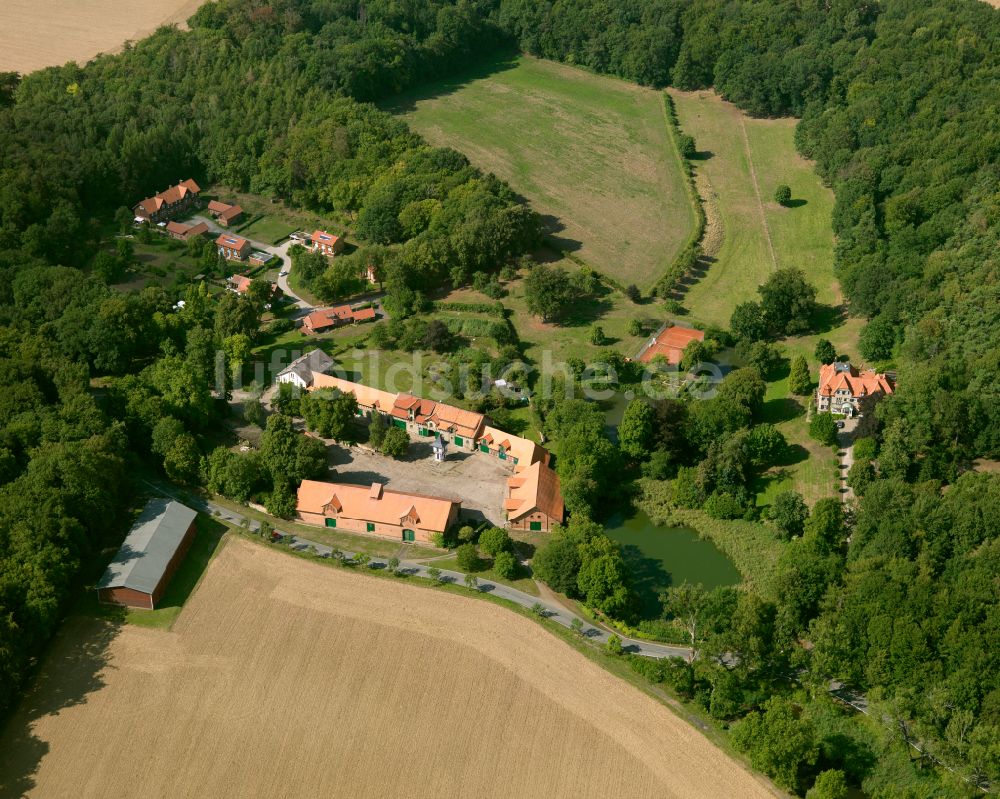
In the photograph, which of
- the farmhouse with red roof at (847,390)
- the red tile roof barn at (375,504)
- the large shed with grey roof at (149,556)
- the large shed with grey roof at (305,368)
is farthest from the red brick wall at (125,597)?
the farmhouse with red roof at (847,390)

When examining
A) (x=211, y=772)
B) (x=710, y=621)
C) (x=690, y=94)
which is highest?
(x=690, y=94)

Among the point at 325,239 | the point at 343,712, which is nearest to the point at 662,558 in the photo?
the point at 343,712

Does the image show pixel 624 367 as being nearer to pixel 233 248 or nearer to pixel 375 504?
pixel 375 504

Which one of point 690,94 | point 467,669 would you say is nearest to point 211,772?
point 467,669

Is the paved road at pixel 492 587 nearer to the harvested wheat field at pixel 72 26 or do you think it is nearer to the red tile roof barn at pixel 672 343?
the red tile roof barn at pixel 672 343

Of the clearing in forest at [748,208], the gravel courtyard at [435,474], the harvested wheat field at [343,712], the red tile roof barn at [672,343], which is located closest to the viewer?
the harvested wheat field at [343,712]

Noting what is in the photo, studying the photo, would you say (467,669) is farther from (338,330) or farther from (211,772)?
(338,330)
